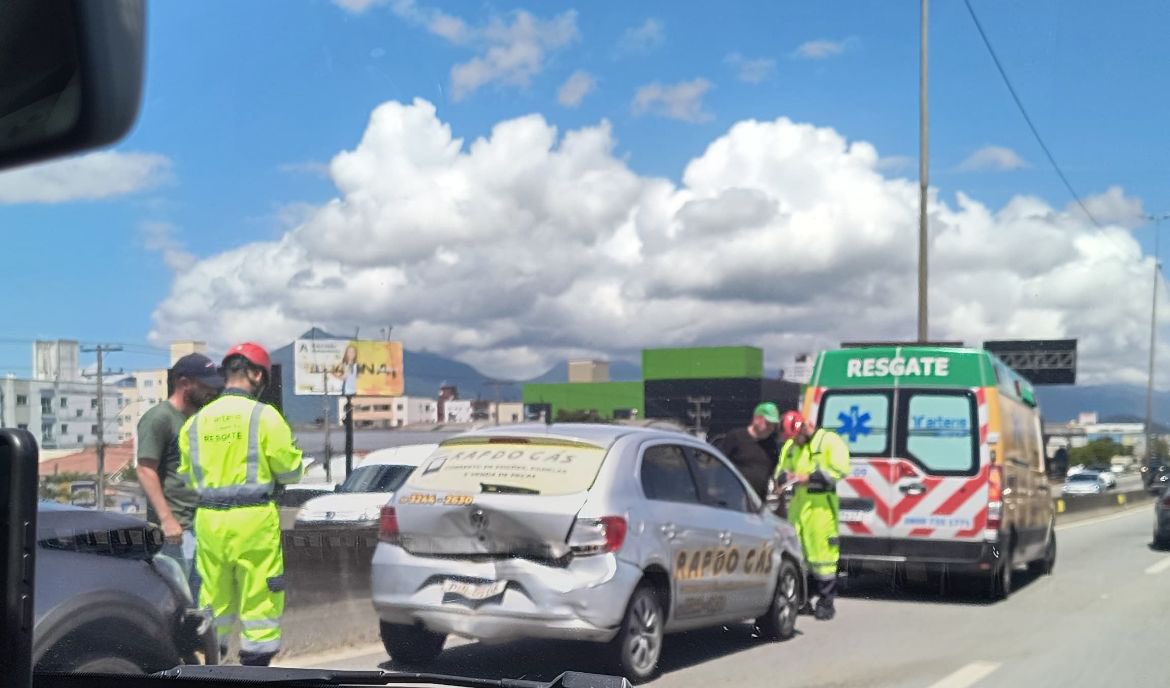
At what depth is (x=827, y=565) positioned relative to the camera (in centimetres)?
1083

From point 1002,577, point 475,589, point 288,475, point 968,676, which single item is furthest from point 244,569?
point 1002,577

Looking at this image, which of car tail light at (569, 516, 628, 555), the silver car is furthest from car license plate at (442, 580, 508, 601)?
car tail light at (569, 516, 628, 555)

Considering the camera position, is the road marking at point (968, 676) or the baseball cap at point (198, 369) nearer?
the baseball cap at point (198, 369)

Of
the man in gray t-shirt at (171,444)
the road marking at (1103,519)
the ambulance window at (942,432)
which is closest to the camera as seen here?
the man in gray t-shirt at (171,444)

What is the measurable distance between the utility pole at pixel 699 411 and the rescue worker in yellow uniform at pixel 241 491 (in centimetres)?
605

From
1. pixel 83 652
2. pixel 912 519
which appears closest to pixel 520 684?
pixel 83 652

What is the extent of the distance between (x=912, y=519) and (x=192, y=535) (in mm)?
7958

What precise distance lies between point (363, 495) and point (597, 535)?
1326mm

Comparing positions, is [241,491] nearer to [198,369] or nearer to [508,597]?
[198,369]

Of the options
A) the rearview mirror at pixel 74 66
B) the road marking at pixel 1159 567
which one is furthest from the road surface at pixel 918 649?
the rearview mirror at pixel 74 66

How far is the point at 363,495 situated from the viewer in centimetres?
719

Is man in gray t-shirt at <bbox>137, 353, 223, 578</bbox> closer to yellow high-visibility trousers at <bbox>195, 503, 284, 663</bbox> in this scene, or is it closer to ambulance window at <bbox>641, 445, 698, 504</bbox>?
yellow high-visibility trousers at <bbox>195, 503, 284, 663</bbox>

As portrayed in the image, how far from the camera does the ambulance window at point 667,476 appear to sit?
7.66m

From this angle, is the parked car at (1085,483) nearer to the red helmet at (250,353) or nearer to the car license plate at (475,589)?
the car license plate at (475,589)
